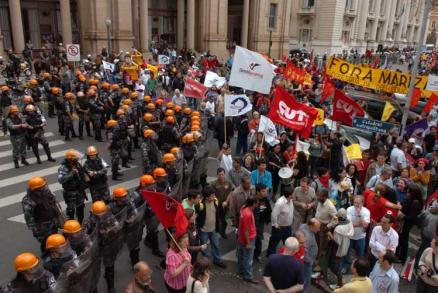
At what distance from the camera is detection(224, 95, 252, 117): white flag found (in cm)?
1037

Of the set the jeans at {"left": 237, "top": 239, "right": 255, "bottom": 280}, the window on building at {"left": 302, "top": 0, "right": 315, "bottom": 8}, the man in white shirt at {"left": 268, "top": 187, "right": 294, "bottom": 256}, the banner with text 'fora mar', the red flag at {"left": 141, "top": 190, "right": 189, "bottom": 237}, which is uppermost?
the window on building at {"left": 302, "top": 0, "right": 315, "bottom": 8}

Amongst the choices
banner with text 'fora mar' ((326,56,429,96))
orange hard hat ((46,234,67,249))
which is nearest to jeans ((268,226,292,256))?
orange hard hat ((46,234,67,249))

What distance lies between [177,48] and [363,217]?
114 ft

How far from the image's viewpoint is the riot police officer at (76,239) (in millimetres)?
5117

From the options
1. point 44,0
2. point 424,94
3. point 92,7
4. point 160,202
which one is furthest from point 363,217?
point 44,0

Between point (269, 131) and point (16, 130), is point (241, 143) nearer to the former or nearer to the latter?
point (269, 131)

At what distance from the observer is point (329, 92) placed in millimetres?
14734

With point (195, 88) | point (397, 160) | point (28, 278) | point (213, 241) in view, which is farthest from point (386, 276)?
point (195, 88)

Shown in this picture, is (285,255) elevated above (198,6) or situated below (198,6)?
below

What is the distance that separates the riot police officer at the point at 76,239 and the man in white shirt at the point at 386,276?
369cm

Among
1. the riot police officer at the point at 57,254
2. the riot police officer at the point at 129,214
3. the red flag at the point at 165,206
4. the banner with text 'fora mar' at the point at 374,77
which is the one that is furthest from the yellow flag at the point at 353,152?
the riot police officer at the point at 57,254

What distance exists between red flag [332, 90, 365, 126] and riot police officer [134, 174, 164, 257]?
19.8 feet

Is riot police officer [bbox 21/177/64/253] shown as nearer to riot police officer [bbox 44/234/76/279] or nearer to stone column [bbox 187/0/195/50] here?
riot police officer [bbox 44/234/76/279]

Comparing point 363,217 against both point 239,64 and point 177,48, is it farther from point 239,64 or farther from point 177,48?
point 177,48
